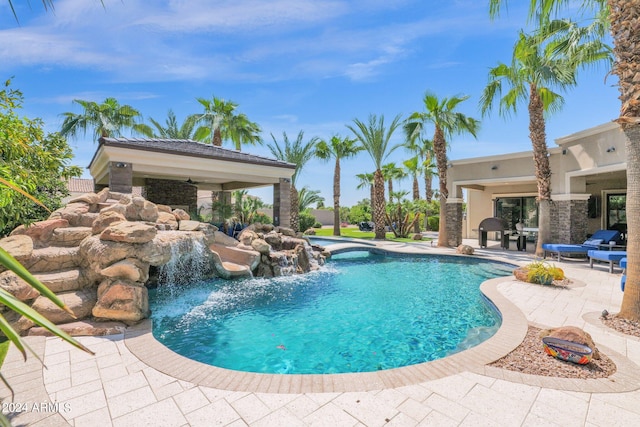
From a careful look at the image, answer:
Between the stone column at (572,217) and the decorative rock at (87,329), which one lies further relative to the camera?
the stone column at (572,217)

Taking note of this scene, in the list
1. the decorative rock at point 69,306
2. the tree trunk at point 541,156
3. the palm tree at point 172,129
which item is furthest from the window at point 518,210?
the palm tree at point 172,129

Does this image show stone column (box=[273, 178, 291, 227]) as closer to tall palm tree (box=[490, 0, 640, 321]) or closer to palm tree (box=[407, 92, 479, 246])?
palm tree (box=[407, 92, 479, 246])

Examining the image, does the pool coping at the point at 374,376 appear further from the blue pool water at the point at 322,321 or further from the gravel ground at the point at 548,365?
the blue pool water at the point at 322,321

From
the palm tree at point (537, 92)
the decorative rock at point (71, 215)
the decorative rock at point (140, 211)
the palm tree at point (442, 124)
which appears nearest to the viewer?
the decorative rock at point (71, 215)

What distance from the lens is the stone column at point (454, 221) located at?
1767 cm

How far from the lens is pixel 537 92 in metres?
12.9

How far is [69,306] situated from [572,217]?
1786cm

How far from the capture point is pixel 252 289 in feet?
29.0

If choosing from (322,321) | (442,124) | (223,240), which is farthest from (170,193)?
(442,124)

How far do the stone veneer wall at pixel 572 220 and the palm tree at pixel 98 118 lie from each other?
2688 cm

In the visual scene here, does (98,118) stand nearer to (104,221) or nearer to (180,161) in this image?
(180,161)

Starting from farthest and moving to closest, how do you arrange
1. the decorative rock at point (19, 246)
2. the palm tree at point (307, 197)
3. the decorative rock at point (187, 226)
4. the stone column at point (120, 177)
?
the palm tree at point (307, 197) < the stone column at point (120, 177) < the decorative rock at point (187, 226) < the decorative rock at point (19, 246)

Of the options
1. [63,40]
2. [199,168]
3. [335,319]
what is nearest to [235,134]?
[199,168]

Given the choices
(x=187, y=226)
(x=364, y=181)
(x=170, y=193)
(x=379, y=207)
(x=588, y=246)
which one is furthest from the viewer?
(x=364, y=181)
